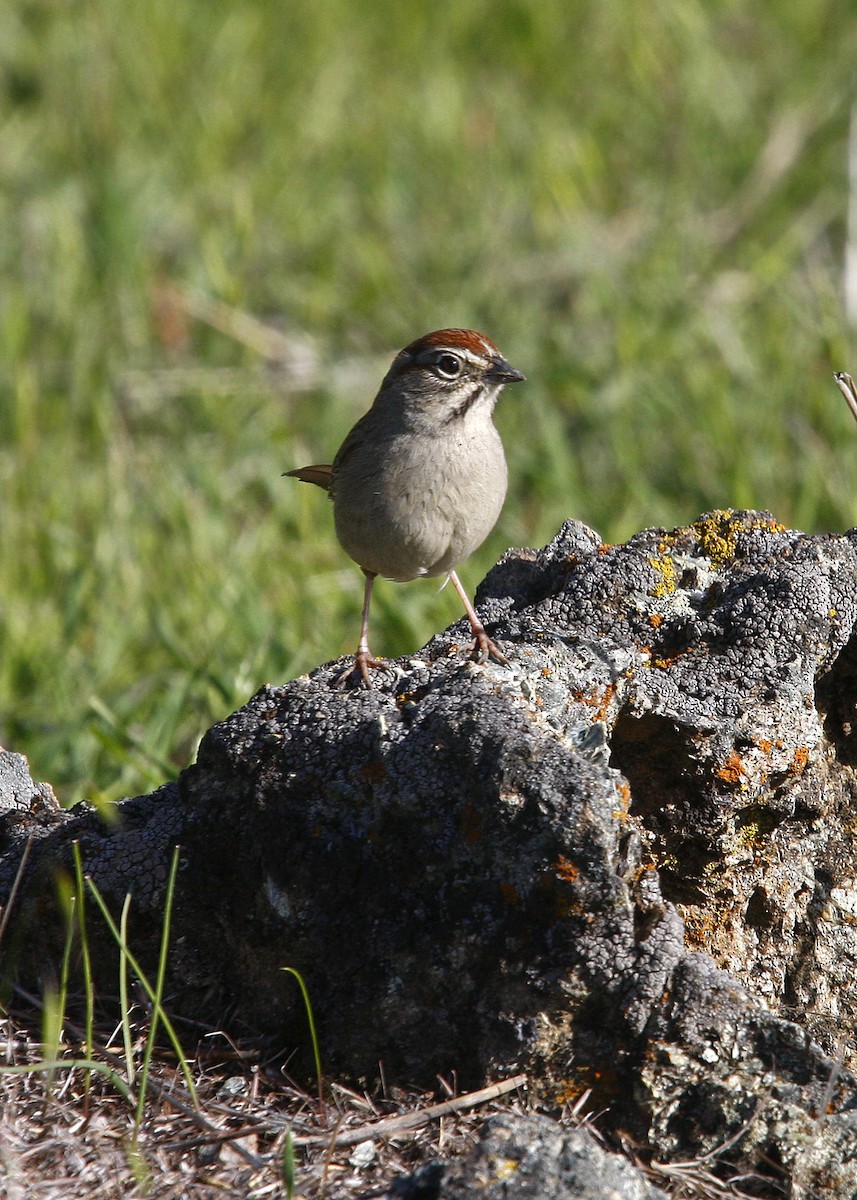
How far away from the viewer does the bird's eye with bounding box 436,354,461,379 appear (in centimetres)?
416

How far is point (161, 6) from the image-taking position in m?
10.5

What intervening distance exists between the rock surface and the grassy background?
1.59 meters

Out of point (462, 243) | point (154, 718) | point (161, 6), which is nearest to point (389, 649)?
point (154, 718)

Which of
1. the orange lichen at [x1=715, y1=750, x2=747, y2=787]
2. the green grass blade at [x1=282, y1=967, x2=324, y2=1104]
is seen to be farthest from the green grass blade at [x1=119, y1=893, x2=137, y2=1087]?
the orange lichen at [x1=715, y1=750, x2=747, y2=787]

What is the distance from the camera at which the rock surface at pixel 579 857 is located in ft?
8.71

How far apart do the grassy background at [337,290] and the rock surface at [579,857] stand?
62.7 inches

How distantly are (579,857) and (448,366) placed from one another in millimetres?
1915

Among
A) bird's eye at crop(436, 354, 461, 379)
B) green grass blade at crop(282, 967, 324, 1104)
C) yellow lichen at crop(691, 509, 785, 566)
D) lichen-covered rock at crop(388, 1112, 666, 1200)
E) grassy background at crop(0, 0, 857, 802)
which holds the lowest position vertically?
lichen-covered rock at crop(388, 1112, 666, 1200)

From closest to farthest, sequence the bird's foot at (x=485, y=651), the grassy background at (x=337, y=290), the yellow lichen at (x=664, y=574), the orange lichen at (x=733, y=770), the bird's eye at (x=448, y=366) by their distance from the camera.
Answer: the orange lichen at (x=733, y=770) → the bird's foot at (x=485, y=651) → the yellow lichen at (x=664, y=574) → the bird's eye at (x=448, y=366) → the grassy background at (x=337, y=290)

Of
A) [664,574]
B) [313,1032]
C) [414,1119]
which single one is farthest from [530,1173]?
[664,574]

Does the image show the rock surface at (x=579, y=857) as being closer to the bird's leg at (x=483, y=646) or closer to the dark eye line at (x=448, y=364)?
the bird's leg at (x=483, y=646)

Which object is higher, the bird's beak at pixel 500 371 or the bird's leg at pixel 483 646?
the bird's beak at pixel 500 371

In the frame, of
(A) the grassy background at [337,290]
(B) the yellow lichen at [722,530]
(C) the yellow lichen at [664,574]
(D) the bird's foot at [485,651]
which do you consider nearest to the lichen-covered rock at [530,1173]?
(D) the bird's foot at [485,651]

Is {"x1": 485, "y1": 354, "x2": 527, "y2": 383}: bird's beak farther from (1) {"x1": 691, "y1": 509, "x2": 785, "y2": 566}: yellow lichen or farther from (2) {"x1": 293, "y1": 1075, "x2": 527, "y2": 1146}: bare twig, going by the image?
(2) {"x1": 293, "y1": 1075, "x2": 527, "y2": 1146}: bare twig
